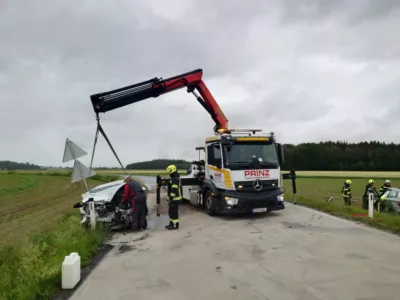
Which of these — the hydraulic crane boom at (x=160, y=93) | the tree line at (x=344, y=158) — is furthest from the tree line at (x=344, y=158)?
the hydraulic crane boom at (x=160, y=93)

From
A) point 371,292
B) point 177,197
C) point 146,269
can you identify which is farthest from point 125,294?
point 177,197

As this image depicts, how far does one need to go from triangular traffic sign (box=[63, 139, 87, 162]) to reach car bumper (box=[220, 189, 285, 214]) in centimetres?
443

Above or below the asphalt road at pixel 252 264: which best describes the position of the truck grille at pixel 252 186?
above

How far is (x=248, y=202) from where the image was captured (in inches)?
449

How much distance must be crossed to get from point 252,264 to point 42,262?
368 cm

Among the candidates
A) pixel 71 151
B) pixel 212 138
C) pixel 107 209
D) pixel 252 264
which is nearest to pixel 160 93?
pixel 212 138

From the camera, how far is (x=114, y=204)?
1047cm

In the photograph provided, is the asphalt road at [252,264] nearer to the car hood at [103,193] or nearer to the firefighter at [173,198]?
the firefighter at [173,198]

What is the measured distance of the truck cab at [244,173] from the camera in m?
11.4

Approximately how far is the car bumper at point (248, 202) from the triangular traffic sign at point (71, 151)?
4429mm

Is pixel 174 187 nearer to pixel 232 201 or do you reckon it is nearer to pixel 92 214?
pixel 232 201

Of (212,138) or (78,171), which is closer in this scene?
(78,171)

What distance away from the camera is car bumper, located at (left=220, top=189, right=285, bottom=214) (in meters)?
11.3

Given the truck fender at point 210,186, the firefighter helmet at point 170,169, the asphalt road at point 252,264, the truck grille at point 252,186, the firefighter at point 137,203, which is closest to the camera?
the asphalt road at point 252,264
